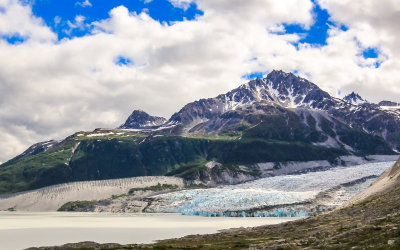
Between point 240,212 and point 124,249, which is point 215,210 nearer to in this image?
point 240,212

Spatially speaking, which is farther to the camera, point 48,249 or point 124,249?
point 48,249

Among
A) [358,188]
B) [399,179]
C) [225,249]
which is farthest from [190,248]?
[358,188]

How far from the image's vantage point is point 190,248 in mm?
56938

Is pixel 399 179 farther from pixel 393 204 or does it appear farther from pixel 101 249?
pixel 101 249

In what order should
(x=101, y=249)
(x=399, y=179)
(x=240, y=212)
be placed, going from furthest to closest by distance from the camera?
(x=240, y=212), (x=399, y=179), (x=101, y=249)

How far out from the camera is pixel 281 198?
185m

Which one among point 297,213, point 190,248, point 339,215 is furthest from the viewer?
point 297,213

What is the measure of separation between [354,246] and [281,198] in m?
150

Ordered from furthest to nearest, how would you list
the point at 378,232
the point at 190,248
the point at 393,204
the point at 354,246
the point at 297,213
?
1. the point at 297,213
2. the point at 393,204
3. the point at 190,248
4. the point at 378,232
5. the point at 354,246

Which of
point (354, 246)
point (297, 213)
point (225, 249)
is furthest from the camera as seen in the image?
point (297, 213)

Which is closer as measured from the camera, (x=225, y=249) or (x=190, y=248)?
(x=225, y=249)

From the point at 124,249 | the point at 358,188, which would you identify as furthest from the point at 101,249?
the point at 358,188

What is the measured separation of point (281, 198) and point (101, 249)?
134m

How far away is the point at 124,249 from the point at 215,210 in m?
133
